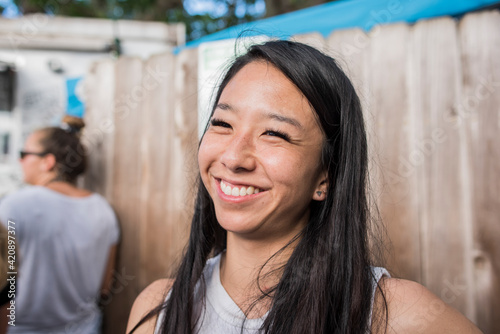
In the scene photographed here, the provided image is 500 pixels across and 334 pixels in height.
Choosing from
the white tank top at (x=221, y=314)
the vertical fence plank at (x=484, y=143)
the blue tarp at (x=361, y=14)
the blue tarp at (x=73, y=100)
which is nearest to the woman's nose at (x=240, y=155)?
the white tank top at (x=221, y=314)

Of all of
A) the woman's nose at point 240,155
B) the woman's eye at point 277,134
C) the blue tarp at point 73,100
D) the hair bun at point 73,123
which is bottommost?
the woman's nose at point 240,155

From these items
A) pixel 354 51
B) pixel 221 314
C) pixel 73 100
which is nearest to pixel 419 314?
pixel 221 314

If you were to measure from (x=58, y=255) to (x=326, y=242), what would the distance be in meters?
2.14

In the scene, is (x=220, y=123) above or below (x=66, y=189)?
above

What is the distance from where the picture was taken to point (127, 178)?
9.33 ft

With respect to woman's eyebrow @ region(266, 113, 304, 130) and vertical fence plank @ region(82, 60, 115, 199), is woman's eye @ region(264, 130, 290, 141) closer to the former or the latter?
woman's eyebrow @ region(266, 113, 304, 130)

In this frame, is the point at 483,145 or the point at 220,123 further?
the point at 483,145

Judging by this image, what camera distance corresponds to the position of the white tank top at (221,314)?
126cm

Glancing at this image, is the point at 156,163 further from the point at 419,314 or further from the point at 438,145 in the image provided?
the point at 419,314

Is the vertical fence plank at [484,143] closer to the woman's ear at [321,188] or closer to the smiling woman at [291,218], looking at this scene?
the smiling woman at [291,218]

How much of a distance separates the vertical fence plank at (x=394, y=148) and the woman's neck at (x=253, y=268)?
80cm

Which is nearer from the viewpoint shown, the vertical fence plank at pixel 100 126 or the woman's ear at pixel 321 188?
the woman's ear at pixel 321 188

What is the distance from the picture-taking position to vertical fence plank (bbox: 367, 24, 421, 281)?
1.92 metres

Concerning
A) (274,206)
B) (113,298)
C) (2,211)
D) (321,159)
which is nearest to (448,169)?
(321,159)
